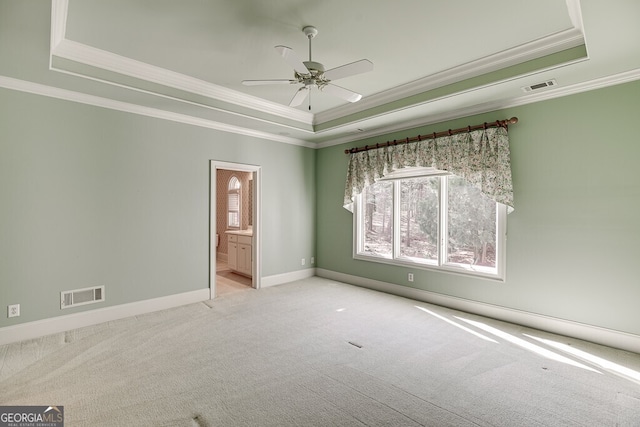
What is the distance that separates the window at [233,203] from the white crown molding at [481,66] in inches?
159

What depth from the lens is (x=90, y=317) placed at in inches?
141

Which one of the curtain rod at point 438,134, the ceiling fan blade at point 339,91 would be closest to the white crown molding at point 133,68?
the curtain rod at point 438,134

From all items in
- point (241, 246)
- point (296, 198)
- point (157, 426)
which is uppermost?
point (296, 198)

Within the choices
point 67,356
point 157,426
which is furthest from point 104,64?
point 157,426

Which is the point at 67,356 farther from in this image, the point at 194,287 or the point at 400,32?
the point at 400,32

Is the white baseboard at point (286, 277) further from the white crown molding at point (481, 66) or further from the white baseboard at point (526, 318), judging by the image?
the white crown molding at point (481, 66)

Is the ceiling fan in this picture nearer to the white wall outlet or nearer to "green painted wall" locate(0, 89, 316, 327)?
"green painted wall" locate(0, 89, 316, 327)

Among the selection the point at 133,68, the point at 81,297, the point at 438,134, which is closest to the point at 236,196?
the point at 81,297

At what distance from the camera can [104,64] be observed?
3.04 m

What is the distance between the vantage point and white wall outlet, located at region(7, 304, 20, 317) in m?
3.10

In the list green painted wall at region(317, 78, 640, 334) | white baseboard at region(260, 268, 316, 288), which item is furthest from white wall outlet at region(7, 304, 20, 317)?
green painted wall at region(317, 78, 640, 334)

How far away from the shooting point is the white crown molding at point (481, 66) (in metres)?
2.69

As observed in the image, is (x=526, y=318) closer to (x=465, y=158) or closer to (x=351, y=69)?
(x=465, y=158)

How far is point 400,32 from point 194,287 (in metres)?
4.09
